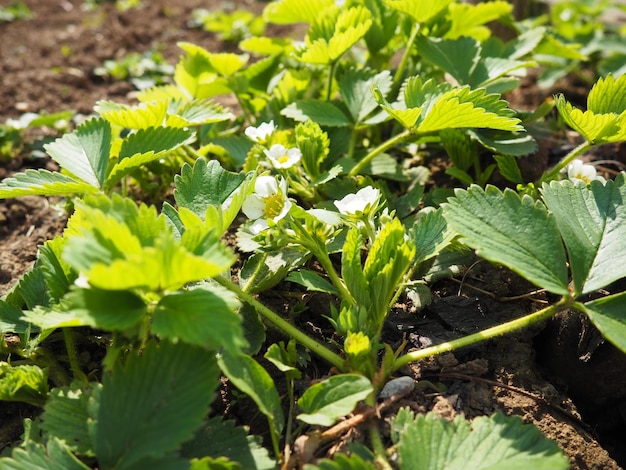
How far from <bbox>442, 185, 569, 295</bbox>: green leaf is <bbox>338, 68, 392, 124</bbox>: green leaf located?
2.22 ft

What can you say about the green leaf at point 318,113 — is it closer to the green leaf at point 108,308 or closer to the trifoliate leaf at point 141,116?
the trifoliate leaf at point 141,116

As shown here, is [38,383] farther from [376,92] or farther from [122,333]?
[376,92]

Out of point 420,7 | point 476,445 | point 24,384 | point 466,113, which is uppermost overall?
Result: point 420,7

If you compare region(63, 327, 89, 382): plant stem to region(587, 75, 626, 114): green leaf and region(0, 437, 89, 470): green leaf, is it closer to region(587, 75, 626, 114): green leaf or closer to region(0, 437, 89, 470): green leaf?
region(0, 437, 89, 470): green leaf

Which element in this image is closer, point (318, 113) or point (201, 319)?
point (201, 319)

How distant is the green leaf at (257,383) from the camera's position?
1323 mm

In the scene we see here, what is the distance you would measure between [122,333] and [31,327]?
0.42 meters

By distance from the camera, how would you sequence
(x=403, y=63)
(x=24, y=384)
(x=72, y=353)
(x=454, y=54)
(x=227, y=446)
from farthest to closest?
(x=403, y=63)
(x=454, y=54)
(x=72, y=353)
(x=24, y=384)
(x=227, y=446)

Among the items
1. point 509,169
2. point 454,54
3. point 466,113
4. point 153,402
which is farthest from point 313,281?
point 454,54

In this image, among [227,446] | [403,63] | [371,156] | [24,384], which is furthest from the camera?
[403,63]

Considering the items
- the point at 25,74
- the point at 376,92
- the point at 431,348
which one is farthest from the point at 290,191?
the point at 25,74

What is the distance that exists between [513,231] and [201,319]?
0.78 metres

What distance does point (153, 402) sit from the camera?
1253mm

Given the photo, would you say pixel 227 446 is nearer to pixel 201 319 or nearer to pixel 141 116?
pixel 201 319
